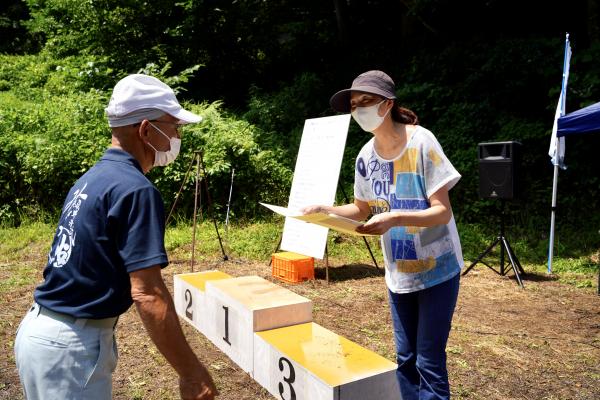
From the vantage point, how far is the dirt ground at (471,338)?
11.2 feet

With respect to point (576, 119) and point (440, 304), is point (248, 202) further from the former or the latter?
point (440, 304)

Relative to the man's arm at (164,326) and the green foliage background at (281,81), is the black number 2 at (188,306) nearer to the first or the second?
the green foliage background at (281,81)

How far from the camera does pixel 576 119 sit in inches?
233

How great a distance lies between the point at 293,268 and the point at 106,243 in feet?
15.1

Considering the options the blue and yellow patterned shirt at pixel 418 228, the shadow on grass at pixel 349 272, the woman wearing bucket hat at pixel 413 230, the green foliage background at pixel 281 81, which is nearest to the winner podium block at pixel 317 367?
the woman wearing bucket hat at pixel 413 230

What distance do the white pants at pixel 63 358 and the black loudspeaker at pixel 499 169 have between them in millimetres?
5744

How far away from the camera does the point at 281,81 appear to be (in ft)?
44.9

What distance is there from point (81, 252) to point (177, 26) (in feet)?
40.0

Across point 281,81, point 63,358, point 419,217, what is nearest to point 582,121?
point 419,217

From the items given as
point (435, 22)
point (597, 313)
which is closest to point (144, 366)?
point (597, 313)

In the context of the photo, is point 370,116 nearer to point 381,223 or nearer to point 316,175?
point 381,223

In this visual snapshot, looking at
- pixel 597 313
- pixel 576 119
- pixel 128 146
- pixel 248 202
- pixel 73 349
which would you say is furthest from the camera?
pixel 248 202

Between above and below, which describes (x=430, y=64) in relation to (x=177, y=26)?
below

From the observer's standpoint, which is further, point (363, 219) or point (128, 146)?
point (363, 219)
